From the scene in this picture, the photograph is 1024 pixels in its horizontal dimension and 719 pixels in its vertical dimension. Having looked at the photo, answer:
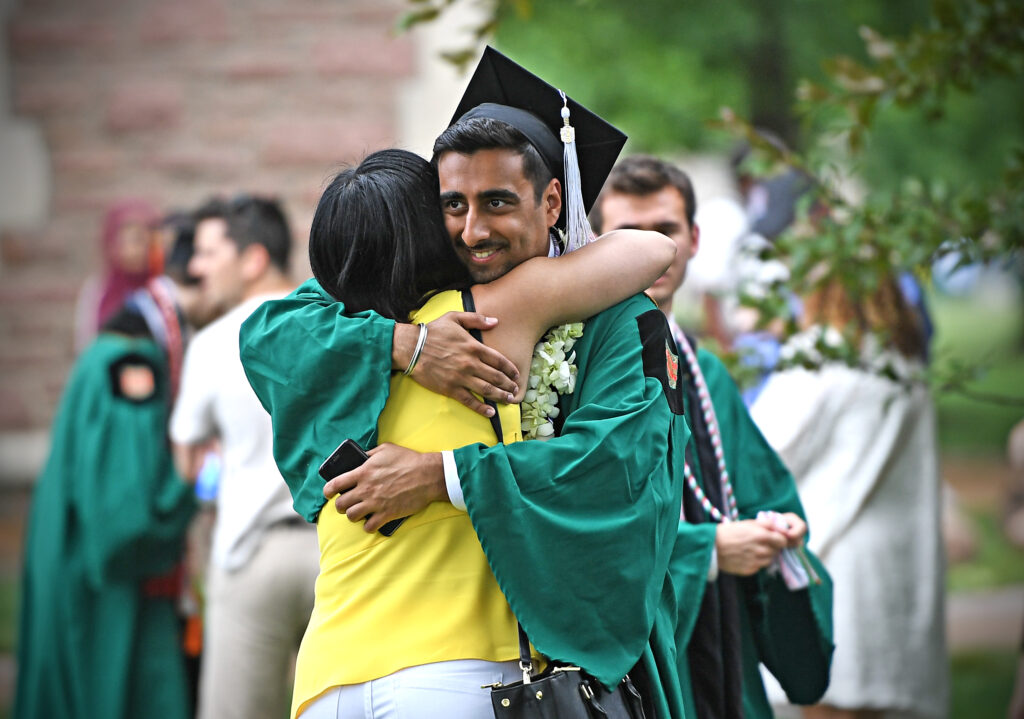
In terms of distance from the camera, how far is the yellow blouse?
7.77ft

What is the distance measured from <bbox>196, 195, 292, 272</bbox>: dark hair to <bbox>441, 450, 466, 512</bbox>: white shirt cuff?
2.84 metres

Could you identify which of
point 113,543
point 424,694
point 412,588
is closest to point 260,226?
point 113,543

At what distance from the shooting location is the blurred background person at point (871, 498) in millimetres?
4566

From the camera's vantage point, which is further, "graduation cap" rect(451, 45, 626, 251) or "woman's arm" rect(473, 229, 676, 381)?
"graduation cap" rect(451, 45, 626, 251)

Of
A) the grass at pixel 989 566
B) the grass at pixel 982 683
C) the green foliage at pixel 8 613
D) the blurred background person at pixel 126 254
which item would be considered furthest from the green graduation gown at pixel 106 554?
the grass at pixel 989 566

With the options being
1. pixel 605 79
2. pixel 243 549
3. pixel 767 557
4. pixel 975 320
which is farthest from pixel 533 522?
pixel 975 320

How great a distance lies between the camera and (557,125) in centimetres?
267

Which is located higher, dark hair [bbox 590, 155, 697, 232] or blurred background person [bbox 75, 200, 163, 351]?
blurred background person [bbox 75, 200, 163, 351]

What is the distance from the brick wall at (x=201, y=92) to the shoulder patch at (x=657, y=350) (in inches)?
251

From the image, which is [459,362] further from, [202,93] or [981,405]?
[981,405]

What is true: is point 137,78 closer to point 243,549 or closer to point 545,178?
point 243,549

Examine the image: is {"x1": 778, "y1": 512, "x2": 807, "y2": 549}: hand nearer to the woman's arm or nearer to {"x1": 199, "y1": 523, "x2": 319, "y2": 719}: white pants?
the woman's arm

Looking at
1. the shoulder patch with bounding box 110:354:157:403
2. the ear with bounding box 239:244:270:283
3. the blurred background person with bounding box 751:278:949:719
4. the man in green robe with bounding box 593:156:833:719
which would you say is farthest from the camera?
the shoulder patch with bounding box 110:354:157:403

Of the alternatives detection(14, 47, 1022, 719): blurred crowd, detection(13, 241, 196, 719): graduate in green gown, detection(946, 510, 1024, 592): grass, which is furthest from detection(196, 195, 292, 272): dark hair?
detection(946, 510, 1024, 592): grass
